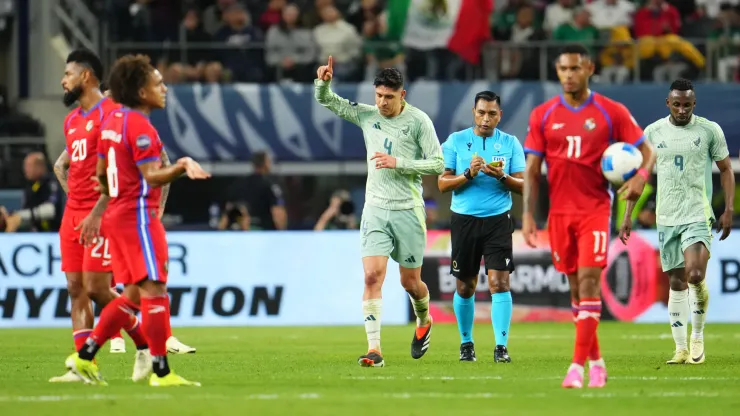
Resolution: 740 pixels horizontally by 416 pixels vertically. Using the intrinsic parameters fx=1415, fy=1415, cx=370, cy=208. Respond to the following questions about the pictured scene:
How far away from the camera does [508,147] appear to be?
13.3 meters

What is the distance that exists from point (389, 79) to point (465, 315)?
7.96 ft

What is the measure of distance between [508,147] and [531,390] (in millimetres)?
4016

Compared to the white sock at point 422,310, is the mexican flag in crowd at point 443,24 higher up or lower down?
higher up

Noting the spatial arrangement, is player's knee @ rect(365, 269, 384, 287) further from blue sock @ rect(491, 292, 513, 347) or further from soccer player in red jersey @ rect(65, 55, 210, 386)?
soccer player in red jersey @ rect(65, 55, 210, 386)

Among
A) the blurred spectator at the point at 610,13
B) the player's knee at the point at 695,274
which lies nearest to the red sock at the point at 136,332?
the player's knee at the point at 695,274

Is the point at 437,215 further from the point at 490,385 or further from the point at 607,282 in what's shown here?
the point at 490,385

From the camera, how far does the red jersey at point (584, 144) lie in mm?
10047

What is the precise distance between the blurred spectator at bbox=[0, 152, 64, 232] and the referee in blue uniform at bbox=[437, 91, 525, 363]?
8302mm

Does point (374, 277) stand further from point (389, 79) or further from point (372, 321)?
point (389, 79)

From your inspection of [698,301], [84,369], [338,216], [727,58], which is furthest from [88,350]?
[727,58]

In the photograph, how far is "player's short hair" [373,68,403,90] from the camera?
12.3 meters

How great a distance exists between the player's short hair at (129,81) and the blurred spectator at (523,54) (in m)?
14.3

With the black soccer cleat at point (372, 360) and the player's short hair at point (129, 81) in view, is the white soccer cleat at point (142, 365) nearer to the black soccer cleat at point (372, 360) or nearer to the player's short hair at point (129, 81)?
the player's short hair at point (129, 81)

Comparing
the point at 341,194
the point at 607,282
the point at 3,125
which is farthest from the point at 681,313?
the point at 3,125
